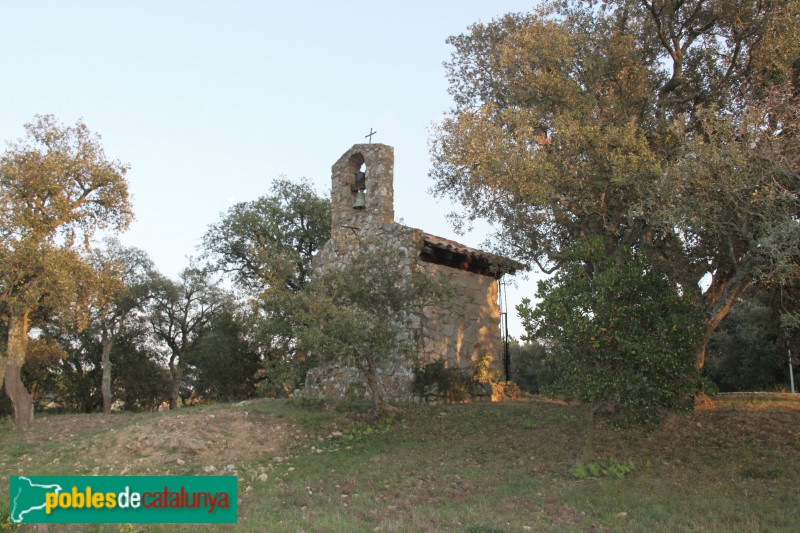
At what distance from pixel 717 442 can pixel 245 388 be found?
18839mm

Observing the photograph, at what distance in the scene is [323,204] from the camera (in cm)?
2764

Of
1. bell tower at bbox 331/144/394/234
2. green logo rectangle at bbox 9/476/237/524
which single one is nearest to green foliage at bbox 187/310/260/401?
bell tower at bbox 331/144/394/234

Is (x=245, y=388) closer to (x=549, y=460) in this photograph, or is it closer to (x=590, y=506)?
(x=549, y=460)

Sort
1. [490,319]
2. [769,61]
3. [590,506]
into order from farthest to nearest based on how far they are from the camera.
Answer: [490,319], [769,61], [590,506]

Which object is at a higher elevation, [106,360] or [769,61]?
[769,61]

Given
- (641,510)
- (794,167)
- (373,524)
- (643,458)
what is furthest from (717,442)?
(373,524)

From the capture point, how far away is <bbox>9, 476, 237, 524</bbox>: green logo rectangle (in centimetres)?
616

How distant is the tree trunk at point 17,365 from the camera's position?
16172mm

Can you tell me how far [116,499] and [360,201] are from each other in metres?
14.2

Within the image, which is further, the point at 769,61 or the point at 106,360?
the point at 106,360

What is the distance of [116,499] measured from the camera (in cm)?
651

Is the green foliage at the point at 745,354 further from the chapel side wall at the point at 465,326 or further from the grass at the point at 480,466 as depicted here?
the chapel side wall at the point at 465,326

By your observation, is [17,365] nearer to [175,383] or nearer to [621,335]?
[175,383]

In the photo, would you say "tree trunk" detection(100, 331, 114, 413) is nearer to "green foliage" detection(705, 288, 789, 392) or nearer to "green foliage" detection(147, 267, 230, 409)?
Answer: "green foliage" detection(147, 267, 230, 409)
